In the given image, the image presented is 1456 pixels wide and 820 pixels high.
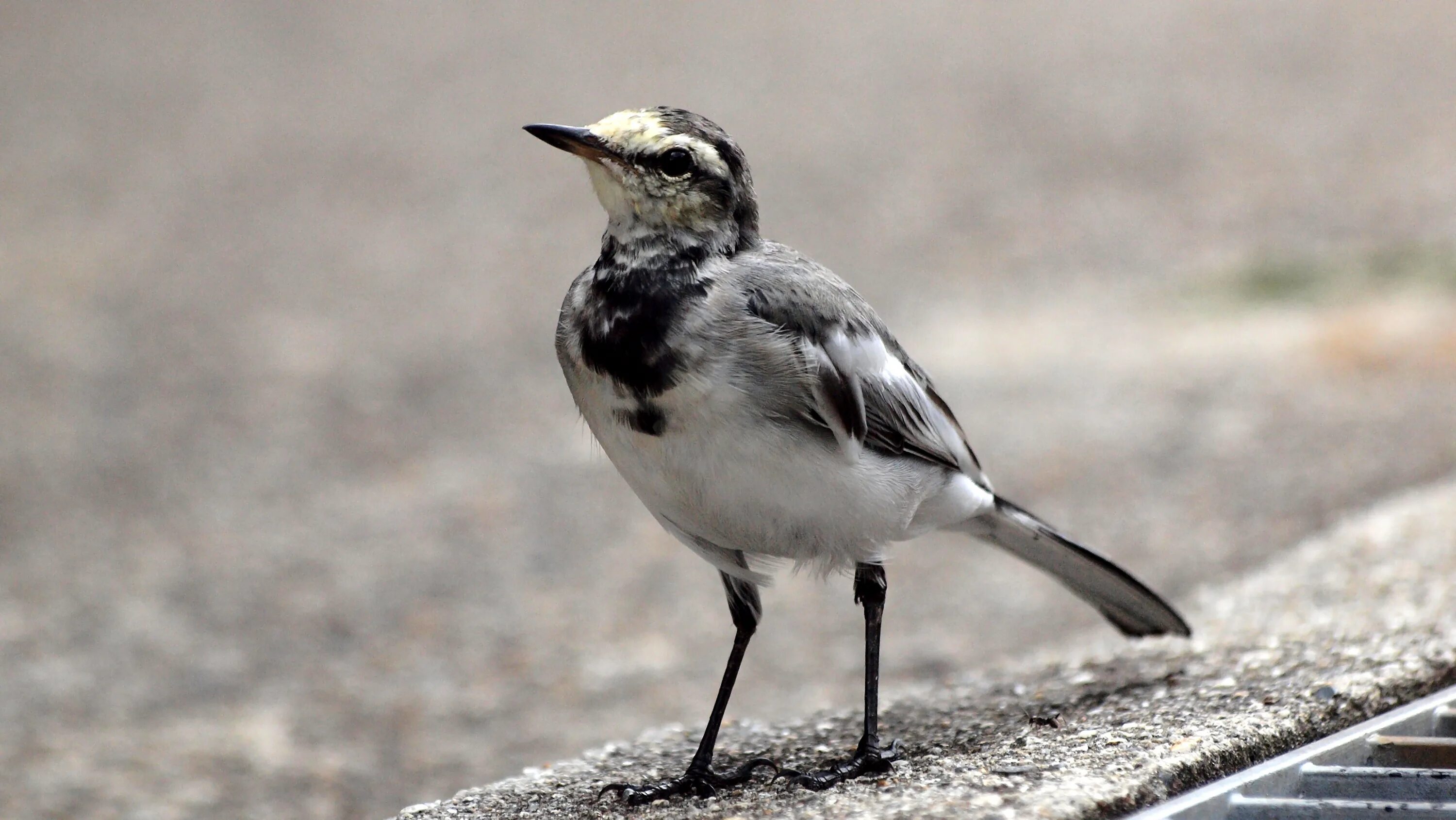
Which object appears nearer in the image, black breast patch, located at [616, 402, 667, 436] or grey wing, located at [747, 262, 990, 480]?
black breast patch, located at [616, 402, 667, 436]

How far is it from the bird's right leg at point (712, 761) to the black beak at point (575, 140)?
4.06 ft

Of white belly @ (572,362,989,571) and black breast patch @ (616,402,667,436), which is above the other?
black breast patch @ (616,402,667,436)

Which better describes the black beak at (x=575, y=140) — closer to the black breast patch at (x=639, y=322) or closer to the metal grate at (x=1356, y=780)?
the black breast patch at (x=639, y=322)

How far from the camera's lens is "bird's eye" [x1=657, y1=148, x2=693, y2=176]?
13.6ft

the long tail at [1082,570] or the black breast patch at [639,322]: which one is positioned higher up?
the black breast patch at [639,322]

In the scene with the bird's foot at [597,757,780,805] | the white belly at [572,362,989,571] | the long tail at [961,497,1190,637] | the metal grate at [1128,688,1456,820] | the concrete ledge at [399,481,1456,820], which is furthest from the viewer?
the long tail at [961,497,1190,637]

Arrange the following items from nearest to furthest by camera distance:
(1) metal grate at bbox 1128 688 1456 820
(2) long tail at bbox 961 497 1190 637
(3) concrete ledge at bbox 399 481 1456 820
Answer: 1. (1) metal grate at bbox 1128 688 1456 820
2. (3) concrete ledge at bbox 399 481 1456 820
3. (2) long tail at bbox 961 497 1190 637

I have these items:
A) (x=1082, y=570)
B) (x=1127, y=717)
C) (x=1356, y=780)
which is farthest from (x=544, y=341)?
(x=1356, y=780)

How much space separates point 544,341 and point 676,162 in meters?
7.53

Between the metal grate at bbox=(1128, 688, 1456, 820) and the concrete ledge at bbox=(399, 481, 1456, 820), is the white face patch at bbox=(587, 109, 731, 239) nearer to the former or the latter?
the concrete ledge at bbox=(399, 481, 1456, 820)

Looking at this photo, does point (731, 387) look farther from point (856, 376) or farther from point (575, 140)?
point (575, 140)

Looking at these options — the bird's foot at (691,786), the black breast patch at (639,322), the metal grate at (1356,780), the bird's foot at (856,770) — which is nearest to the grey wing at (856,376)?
the black breast patch at (639,322)

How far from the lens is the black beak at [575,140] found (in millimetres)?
4055

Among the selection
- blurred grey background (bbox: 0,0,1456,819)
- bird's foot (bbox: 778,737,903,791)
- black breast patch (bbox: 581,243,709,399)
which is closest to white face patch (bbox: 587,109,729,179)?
black breast patch (bbox: 581,243,709,399)
